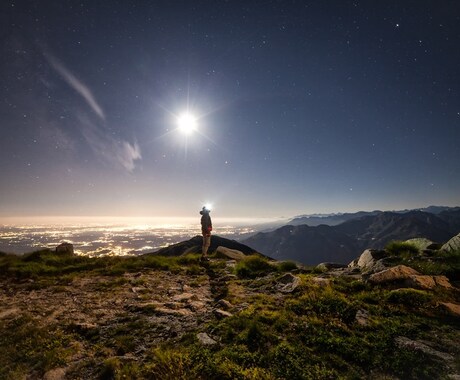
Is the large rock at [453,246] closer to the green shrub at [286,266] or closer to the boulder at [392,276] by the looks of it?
the boulder at [392,276]

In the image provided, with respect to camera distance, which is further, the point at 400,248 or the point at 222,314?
the point at 400,248

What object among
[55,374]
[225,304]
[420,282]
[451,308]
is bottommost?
[55,374]

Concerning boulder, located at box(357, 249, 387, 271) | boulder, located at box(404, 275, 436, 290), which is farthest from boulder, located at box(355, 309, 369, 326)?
boulder, located at box(357, 249, 387, 271)

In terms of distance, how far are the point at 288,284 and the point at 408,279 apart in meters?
4.49

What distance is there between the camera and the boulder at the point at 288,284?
937 cm

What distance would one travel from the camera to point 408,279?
8969mm

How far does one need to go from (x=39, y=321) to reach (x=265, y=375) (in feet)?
23.3

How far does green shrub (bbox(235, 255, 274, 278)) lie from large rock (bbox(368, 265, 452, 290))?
553cm

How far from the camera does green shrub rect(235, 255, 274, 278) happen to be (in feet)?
42.7

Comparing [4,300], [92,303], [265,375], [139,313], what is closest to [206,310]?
[139,313]

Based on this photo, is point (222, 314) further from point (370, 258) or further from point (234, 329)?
point (370, 258)

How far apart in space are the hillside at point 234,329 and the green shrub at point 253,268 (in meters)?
1.51

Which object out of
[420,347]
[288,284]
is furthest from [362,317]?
[288,284]

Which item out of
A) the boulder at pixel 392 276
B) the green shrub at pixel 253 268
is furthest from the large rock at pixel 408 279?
the green shrub at pixel 253 268
